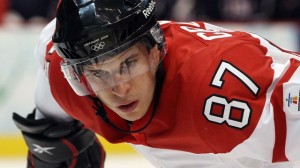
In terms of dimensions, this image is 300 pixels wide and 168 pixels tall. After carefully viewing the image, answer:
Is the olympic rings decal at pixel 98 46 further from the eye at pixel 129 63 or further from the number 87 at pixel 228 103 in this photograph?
the number 87 at pixel 228 103

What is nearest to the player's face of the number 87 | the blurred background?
the number 87

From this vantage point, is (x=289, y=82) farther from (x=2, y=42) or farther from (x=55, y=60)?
(x=2, y=42)

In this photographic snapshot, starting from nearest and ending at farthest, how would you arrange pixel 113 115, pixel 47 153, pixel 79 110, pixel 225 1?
pixel 113 115 < pixel 79 110 < pixel 47 153 < pixel 225 1

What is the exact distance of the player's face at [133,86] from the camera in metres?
1.57

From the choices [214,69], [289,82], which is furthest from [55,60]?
[289,82]

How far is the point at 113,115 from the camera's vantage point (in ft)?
5.80

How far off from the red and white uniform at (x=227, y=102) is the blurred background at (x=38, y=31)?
3.62 feet

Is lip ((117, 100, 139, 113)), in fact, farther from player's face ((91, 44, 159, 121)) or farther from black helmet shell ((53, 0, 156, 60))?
black helmet shell ((53, 0, 156, 60))

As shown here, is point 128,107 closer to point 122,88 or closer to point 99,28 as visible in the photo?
point 122,88

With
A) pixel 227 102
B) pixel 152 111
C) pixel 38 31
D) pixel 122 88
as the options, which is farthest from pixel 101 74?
pixel 38 31

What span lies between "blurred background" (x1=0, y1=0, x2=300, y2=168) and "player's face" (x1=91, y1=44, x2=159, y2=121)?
1.17 metres

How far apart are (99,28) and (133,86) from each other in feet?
0.54

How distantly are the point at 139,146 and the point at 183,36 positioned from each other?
0.37 meters

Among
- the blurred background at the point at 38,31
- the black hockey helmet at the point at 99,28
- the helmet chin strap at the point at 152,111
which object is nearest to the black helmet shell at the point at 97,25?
the black hockey helmet at the point at 99,28
